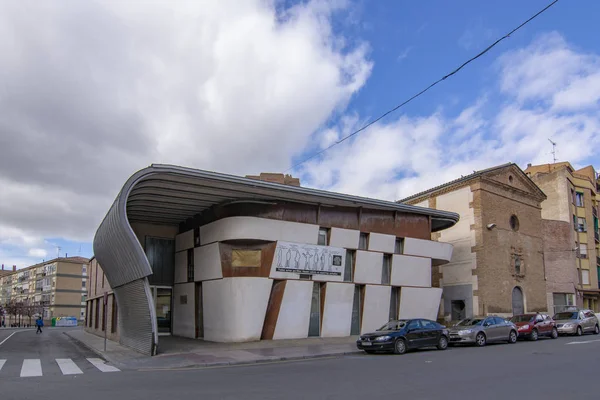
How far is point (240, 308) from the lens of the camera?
824 inches

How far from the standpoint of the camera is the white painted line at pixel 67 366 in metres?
14.2

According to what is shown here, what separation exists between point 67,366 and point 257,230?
898cm

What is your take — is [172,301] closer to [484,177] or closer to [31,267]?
[484,177]

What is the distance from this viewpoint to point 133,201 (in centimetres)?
2188

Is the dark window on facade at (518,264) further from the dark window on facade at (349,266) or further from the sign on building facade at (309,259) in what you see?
the sign on building facade at (309,259)

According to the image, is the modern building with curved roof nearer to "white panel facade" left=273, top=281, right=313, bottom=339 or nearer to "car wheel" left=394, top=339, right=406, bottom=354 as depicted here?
"white panel facade" left=273, top=281, right=313, bottom=339

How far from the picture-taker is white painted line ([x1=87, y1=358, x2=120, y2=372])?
48.8 ft

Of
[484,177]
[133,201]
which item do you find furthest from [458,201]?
[133,201]

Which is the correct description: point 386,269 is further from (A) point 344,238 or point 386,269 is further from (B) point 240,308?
(B) point 240,308

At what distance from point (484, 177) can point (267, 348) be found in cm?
2070

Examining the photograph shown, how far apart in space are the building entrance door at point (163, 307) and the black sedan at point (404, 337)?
486 inches

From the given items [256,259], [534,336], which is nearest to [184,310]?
[256,259]

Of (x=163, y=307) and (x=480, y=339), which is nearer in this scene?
(x=480, y=339)

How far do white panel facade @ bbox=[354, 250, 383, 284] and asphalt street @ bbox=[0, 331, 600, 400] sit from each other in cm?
857
